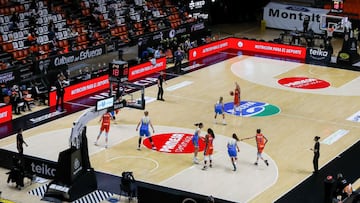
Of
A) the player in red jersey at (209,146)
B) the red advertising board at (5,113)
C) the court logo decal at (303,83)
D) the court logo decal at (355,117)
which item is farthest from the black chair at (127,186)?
the court logo decal at (303,83)

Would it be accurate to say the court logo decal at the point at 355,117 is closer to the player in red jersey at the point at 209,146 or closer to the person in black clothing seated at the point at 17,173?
the player in red jersey at the point at 209,146

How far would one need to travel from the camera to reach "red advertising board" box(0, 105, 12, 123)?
37.9 metres

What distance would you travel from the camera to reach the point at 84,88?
43.0 m

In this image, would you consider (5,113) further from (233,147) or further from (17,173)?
(233,147)

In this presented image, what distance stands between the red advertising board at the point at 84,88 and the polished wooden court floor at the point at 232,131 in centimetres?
229

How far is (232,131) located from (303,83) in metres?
10.8

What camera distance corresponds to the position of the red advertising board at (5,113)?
3794 centimetres

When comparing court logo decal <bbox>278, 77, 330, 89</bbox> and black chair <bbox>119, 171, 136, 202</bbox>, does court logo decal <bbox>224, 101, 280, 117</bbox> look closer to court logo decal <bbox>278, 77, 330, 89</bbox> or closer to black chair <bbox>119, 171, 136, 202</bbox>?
court logo decal <bbox>278, 77, 330, 89</bbox>

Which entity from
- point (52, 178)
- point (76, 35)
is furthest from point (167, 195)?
point (76, 35)

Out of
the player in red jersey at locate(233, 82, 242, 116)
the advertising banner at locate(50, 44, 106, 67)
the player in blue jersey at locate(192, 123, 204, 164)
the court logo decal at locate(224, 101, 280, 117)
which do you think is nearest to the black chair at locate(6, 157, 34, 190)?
the player in blue jersey at locate(192, 123, 204, 164)

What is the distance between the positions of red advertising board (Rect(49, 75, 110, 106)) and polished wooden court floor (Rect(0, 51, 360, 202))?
7.53ft

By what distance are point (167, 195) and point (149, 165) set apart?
6312 mm

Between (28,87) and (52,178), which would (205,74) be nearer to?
(28,87)

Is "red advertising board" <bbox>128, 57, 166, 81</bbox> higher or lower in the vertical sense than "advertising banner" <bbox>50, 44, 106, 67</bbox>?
lower
